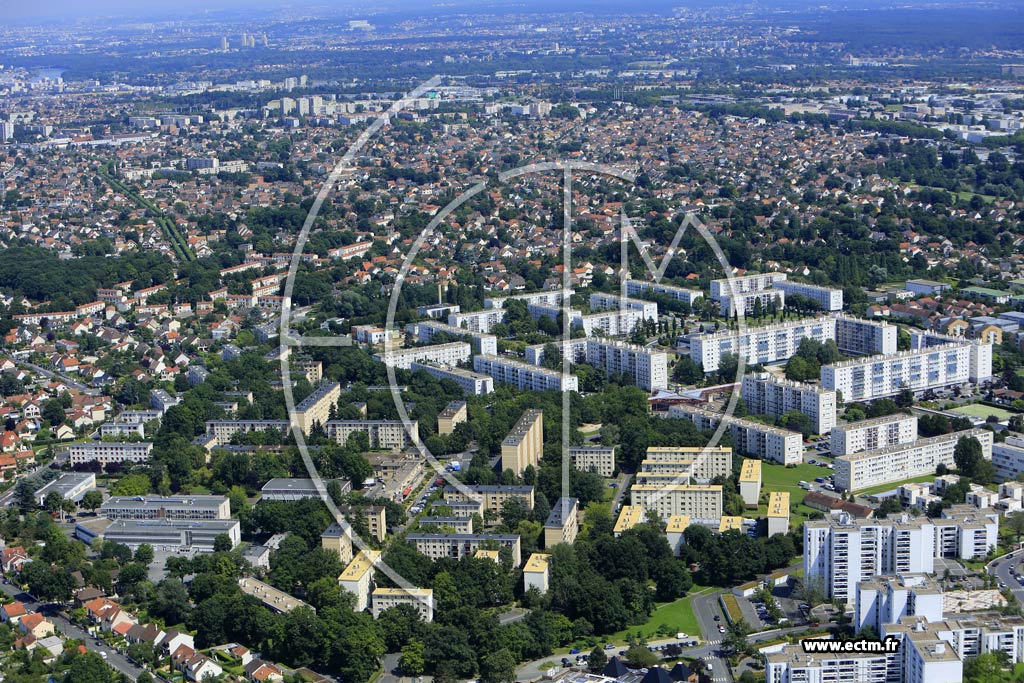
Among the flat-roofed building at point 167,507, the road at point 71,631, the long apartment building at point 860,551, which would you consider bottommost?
the road at point 71,631

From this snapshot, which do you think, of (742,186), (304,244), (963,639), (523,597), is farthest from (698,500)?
(742,186)

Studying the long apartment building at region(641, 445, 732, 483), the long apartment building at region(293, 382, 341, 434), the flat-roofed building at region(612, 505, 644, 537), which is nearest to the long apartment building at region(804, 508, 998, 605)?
the flat-roofed building at region(612, 505, 644, 537)

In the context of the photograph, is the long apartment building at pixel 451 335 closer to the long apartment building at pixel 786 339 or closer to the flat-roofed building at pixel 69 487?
the long apartment building at pixel 786 339

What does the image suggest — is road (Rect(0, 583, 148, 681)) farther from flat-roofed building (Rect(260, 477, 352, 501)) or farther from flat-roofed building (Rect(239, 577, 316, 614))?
flat-roofed building (Rect(260, 477, 352, 501))

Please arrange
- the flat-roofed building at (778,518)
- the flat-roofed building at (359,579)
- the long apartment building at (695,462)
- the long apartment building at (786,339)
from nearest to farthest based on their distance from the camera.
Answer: the flat-roofed building at (359,579)
the flat-roofed building at (778,518)
the long apartment building at (695,462)
the long apartment building at (786,339)

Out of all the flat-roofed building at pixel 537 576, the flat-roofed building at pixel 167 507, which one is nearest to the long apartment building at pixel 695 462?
the flat-roofed building at pixel 537 576

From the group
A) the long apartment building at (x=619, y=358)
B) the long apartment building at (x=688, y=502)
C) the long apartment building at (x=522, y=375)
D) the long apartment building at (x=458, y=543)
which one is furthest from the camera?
the long apartment building at (x=619, y=358)

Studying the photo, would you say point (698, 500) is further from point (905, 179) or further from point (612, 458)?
point (905, 179)

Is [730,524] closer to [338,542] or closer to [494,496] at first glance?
[494,496]
